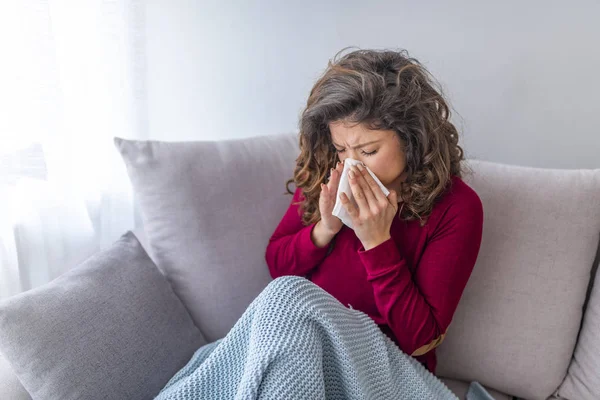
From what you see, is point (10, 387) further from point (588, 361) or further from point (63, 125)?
point (588, 361)

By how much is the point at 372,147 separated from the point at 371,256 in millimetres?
211

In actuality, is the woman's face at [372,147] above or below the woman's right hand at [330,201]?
above

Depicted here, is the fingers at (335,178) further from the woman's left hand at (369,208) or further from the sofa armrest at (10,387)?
the sofa armrest at (10,387)

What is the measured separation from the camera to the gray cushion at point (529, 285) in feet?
4.07

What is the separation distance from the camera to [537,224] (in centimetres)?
126

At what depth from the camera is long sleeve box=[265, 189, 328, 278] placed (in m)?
1.23

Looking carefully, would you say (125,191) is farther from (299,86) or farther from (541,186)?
(541,186)

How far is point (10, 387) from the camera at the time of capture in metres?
1.01

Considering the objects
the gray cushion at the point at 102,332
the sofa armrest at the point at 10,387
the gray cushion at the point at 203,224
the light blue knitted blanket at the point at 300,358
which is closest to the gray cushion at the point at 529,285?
the light blue knitted blanket at the point at 300,358

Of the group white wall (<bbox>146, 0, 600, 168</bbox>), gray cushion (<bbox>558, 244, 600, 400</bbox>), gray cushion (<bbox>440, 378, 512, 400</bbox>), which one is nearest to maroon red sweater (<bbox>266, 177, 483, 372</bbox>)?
gray cushion (<bbox>440, 378, 512, 400</bbox>)

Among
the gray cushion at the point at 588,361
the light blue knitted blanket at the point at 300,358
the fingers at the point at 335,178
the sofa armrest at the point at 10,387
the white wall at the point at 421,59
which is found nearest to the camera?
the light blue knitted blanket at the point at 300,358

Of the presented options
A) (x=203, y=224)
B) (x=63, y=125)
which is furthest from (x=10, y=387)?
(x=63, y=125)

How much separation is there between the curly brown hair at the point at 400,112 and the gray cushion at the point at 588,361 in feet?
1.49

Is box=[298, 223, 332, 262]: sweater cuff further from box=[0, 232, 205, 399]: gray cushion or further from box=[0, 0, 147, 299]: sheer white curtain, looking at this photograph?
box=[0, 0, 147, 299]: sheer white curtain
